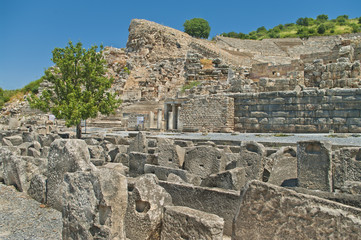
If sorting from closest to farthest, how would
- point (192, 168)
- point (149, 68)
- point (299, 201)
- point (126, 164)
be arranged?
point (299, 201), point (192, 168), point (126, 164), point (149, 68)

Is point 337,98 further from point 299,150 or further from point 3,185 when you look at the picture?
point 3,185

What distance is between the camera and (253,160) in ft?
18.8

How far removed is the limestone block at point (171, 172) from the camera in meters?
5.60

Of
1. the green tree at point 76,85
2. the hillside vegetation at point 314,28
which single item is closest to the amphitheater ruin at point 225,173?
the green tree at point 76,85

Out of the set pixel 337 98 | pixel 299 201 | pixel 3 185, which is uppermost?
pixel 337 98

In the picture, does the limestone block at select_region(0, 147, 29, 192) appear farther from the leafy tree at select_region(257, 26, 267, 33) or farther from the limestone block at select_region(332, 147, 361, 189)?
the leafy tree at select_region(257, 26, 267, 33)

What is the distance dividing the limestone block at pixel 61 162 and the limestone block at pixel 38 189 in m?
0.21

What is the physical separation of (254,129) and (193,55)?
66.2 feet

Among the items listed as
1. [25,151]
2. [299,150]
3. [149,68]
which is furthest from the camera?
[149,68]

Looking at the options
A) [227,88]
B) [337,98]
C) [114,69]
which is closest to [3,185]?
[337,98]

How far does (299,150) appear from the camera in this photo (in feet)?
16.5

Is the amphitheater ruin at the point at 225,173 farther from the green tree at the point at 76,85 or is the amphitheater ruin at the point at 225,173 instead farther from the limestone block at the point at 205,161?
the green tree at the point at 76,85

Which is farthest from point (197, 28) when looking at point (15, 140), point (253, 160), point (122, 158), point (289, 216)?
point (289, 216)

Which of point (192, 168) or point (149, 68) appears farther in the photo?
point (149, 68)
